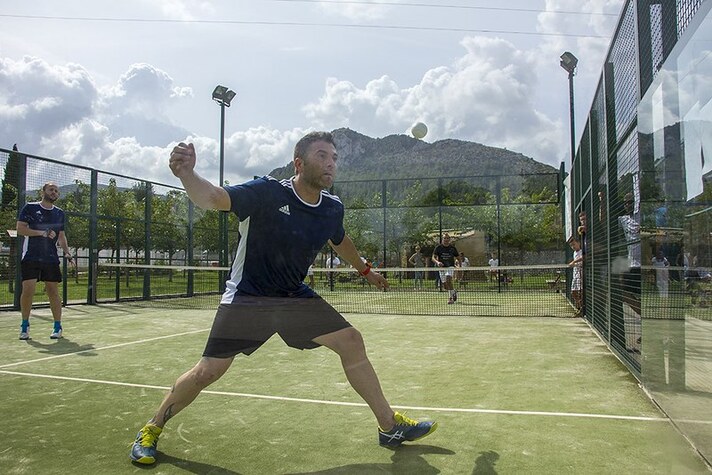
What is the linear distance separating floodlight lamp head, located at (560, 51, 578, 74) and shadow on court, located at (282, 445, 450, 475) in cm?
1368


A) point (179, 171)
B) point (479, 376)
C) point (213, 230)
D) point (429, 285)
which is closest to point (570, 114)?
point (429, 285)

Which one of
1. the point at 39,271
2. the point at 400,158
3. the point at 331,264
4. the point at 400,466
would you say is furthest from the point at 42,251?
the point at 400,158

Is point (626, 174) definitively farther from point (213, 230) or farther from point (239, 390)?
point (213, 230)

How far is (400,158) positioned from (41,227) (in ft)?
114

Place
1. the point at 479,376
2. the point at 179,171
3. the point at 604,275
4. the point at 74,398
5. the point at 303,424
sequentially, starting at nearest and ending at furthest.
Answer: the point at 179,171, the point at 303,424, the point at 74,398, the point at 479,376, the point at 604,275

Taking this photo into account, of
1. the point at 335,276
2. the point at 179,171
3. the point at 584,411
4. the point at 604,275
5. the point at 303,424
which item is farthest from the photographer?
the point at 335,276

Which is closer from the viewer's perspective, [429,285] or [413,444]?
[413,444]

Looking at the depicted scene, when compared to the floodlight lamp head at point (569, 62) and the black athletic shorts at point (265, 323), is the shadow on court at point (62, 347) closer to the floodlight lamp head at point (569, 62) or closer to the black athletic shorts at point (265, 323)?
the black athletic shorts at point (265, 323)

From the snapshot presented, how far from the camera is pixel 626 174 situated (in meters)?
4.62

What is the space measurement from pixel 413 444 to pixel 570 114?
42.0 feet

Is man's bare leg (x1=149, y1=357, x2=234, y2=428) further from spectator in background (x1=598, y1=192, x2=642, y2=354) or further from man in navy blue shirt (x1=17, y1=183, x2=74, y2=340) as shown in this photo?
man in navy blue shirt (x1=17, y1=183, x2=74, y2=340)

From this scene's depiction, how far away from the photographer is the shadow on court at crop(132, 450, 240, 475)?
2.58 m

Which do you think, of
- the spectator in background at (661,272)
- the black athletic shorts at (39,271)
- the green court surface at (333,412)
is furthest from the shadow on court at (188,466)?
the black athletic shorts at (39,271)

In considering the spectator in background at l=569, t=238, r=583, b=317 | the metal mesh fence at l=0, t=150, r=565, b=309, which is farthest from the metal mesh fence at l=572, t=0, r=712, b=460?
the metal mesh fence at l=0, t=150, r=565, b=309
